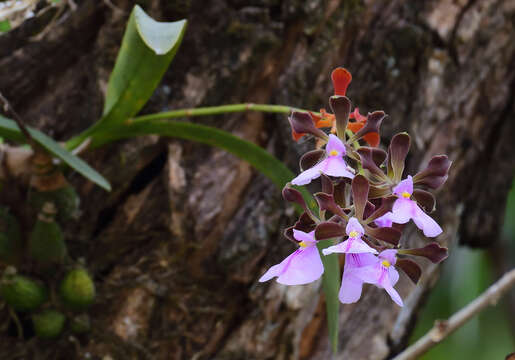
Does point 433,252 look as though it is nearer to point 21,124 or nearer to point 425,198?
point 425,198

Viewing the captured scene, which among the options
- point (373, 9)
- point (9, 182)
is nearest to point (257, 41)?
point (373, 9)

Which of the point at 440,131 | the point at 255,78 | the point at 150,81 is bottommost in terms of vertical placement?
the point at 440,131

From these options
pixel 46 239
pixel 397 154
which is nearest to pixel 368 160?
pixel 397 154

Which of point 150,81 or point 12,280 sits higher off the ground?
point 150,81

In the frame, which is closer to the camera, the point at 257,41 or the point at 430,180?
the point at 430,180

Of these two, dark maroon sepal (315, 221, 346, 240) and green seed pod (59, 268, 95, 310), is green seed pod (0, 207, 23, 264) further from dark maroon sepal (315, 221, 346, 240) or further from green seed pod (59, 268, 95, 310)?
dark maroon sepal (315, 221, 346, 240)

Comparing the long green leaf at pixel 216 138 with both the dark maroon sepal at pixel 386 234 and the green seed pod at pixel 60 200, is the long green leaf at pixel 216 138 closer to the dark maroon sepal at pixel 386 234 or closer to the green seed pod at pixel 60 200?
the green seed pod at pixel 60 200

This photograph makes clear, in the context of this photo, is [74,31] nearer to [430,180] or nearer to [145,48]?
[145,48]

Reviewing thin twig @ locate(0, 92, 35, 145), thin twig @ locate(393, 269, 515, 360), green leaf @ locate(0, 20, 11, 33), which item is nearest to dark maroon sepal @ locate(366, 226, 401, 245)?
thin twig @ locate(393, 269, 515, 360)

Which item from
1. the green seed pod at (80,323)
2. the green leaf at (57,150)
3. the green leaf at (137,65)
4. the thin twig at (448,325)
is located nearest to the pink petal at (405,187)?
the thin twig at (448,325)
